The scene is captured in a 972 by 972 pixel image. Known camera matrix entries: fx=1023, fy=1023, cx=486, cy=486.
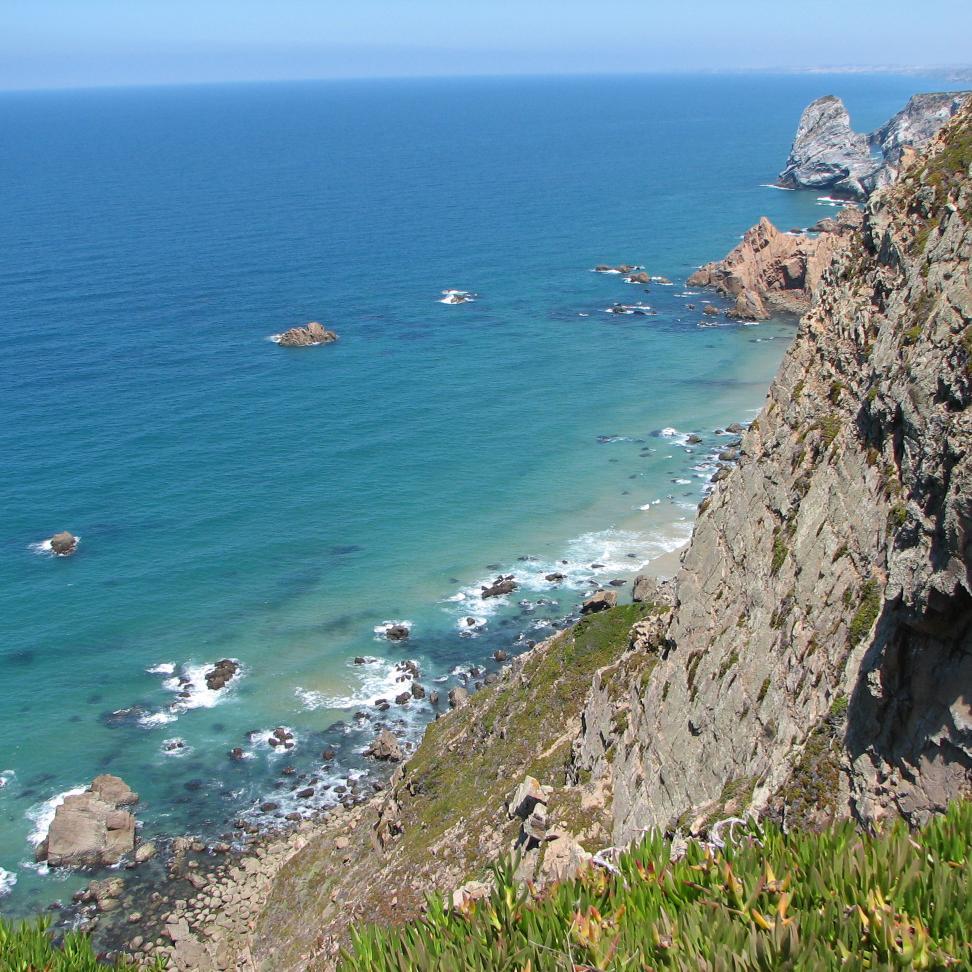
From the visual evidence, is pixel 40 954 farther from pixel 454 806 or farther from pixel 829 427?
pixel 829 427

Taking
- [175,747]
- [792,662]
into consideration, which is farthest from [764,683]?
[175,747]

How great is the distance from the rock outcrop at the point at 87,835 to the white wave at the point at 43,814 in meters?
0.90

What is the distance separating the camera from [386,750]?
62.4 m

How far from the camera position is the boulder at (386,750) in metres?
62.4

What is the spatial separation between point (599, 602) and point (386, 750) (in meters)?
19.0

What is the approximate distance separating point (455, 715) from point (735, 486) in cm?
2523

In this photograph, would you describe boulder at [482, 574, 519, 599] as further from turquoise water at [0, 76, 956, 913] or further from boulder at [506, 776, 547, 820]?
boulder at [506, 776, 547, 820]

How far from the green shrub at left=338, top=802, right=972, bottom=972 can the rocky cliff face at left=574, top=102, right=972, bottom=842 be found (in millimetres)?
3837

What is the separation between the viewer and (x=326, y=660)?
71688mm

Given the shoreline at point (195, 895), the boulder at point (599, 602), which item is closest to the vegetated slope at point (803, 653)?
the shoreline at point (195, 895)

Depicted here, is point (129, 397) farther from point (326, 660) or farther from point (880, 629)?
point (880, 629)

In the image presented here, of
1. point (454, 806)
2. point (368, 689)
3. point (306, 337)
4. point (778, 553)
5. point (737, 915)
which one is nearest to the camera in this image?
point (737, 915)

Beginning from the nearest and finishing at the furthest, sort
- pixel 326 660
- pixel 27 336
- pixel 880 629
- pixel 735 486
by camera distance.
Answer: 1. pixel 880 629
2. pixel 735 486
3. pixel 326 660
4. pixel 27 336

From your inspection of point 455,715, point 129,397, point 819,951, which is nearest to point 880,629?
point 819,951
